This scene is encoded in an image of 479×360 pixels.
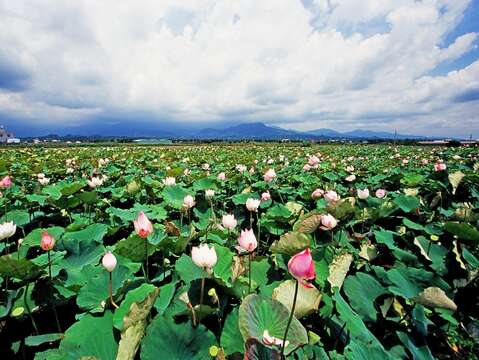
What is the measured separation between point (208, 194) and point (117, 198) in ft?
4.35

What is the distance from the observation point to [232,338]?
3.63ft

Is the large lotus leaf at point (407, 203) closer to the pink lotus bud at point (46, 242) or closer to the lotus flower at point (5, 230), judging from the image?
the pink lotus bud at point (46, 242)

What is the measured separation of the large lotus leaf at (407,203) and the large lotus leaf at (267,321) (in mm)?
2150

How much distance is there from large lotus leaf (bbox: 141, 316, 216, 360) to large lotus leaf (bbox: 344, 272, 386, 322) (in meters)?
0.85

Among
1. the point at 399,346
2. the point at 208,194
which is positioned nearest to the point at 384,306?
the point at 399,346

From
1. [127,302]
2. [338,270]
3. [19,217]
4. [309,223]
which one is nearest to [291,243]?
[338,270]

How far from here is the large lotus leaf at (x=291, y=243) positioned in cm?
150

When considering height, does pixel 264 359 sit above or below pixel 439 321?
above

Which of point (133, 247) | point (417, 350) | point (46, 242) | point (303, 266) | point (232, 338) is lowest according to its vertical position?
point (417, 350)

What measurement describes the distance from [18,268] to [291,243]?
4.02 ft

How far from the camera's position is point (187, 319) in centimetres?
106

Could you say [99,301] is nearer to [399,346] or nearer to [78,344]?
[78,344]

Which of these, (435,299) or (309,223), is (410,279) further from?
(309,223)

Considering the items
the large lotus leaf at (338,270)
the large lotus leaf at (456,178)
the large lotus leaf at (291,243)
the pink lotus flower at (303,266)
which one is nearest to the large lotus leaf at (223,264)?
the large lotus leaf at (291,243)
